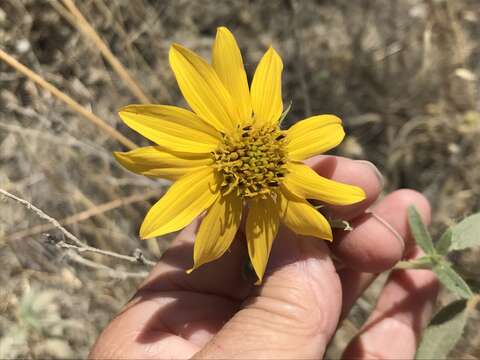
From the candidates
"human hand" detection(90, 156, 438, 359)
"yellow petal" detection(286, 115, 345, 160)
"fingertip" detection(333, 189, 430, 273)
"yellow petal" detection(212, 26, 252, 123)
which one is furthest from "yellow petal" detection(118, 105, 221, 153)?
"fingertip" detection(333, 189, 430, 273)

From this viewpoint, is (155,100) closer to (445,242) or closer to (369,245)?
(369,245)

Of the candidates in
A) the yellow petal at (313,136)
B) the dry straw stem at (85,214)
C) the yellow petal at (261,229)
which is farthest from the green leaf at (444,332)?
the dry straw stem at (85,214)

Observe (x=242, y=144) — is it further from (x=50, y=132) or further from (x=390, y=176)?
(x=390, y=176)

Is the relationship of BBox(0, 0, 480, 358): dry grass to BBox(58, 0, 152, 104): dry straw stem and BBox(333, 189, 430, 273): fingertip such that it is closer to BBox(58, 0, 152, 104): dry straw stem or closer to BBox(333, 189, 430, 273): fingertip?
BBox(58, 0, 152, 104): dry straw stem

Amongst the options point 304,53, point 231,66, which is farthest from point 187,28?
point 231,66

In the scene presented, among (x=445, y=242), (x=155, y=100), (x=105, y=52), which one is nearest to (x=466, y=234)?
(x=445, y=242)

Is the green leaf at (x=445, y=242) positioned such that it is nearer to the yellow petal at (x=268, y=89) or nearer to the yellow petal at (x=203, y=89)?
the yellow petal at (x=268, y=89)

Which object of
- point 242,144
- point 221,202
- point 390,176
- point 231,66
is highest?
point 231,66
